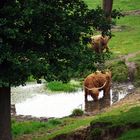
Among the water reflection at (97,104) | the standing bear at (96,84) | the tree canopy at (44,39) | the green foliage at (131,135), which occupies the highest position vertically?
the tree canopy at (44,39)

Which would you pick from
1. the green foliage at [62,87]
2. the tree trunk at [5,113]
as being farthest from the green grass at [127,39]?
the tree trunk at [5,113]

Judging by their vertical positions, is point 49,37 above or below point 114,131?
above

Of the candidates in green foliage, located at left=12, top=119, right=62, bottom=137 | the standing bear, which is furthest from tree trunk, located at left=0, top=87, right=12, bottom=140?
the standing bear

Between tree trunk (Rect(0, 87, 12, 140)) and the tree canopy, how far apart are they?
1.70 m

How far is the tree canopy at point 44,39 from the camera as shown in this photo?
13945 mm

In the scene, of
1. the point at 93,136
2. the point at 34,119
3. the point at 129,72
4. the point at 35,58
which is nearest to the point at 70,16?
the point at 35,58

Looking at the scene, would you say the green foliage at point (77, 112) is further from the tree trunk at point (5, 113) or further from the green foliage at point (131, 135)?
the green foliage at point (131, 135)

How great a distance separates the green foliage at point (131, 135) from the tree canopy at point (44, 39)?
220 cm

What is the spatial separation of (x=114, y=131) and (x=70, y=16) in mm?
3308

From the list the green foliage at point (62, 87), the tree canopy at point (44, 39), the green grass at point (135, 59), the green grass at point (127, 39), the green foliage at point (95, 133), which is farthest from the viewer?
the green grass at point (127, 39)

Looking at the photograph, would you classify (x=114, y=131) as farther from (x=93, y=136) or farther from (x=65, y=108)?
(x=65, y=108)

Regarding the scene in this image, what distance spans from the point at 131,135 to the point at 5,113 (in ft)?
15.0

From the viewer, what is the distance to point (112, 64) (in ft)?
110

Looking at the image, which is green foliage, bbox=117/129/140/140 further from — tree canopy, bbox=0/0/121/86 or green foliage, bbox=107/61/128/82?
green foliage, bbox=107/61/128/82
